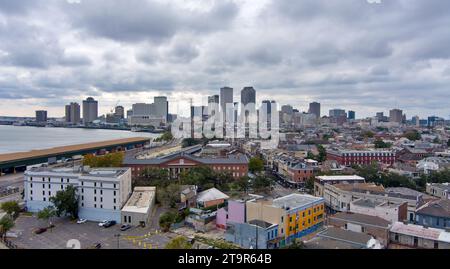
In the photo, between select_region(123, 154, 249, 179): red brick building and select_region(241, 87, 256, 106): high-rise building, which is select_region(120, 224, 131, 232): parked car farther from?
select_region(241, 87, 256, 106): high-rise building

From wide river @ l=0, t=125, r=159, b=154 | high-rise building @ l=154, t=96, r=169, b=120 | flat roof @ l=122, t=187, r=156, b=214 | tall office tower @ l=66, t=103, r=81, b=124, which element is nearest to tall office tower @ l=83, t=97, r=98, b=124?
tall office tower @ l=66, t=103, r=81, b=124

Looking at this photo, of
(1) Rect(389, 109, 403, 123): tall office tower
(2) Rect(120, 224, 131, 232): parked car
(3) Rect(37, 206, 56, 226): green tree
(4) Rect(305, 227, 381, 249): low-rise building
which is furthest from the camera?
(1) Rect(389, 109, 403, 123): tall office tower

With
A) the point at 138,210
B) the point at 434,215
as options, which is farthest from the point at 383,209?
the point at 138,210

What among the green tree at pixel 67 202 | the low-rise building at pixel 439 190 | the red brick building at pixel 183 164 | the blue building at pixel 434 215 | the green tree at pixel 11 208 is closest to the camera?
the blue building at pixel 434 215

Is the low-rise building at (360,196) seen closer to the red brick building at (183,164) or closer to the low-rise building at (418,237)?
the low-rise building at (418,237)

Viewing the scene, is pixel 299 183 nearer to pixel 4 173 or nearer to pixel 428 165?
pixel 428 165

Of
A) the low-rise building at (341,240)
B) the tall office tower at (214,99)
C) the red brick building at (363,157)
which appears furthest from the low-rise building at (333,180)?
the tall office tower at (214,99)
